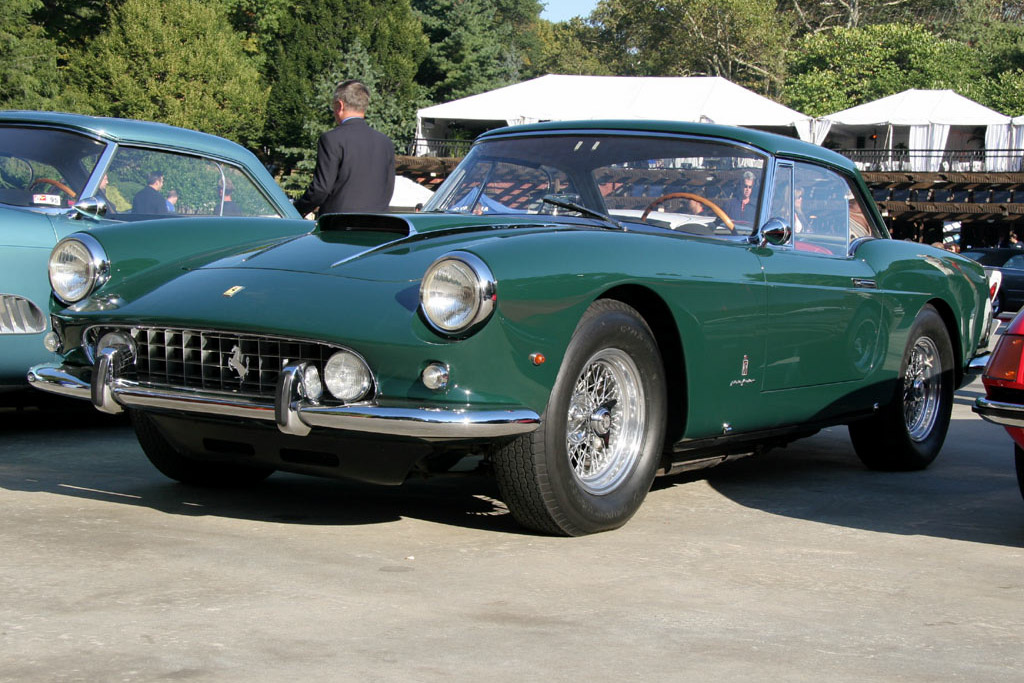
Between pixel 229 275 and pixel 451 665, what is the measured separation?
197 centimetres

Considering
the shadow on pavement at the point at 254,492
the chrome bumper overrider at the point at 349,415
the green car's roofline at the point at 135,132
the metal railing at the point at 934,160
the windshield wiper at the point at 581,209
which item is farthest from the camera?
the metal railing at the point at 934,160

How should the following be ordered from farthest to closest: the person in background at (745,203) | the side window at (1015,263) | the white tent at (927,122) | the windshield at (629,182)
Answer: the white tent at (927,122), the side window at (1015,263), the person in background at (745,203), the windshield at (629,182)

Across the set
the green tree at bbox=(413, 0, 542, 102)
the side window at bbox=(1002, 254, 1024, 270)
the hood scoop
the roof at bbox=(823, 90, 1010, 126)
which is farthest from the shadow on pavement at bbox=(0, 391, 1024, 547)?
the green tree at bbox=(413, 0, 542, 102)

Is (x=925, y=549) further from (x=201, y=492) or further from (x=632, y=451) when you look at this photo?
(x=201, y=492)

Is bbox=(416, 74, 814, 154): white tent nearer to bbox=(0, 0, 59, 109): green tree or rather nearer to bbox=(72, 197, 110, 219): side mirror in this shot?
bbox=(0, 0, 59, 109): green tree

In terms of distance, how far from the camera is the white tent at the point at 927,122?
40.8 m

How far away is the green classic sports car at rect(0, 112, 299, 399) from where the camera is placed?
19.6ft

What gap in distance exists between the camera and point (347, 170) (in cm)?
784

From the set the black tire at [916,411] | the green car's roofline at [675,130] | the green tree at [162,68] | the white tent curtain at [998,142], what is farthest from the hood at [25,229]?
the green tree at [162,68]

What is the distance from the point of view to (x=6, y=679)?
269cm

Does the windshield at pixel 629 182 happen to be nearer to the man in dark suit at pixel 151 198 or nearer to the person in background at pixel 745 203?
the person in background at pixel 745 203

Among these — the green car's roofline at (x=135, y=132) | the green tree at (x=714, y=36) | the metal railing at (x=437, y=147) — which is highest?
the green tree at (x=714, y=36)

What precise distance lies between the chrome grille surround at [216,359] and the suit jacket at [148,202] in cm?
250

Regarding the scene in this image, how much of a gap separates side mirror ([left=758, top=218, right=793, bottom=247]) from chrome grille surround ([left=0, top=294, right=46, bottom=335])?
3343mm
